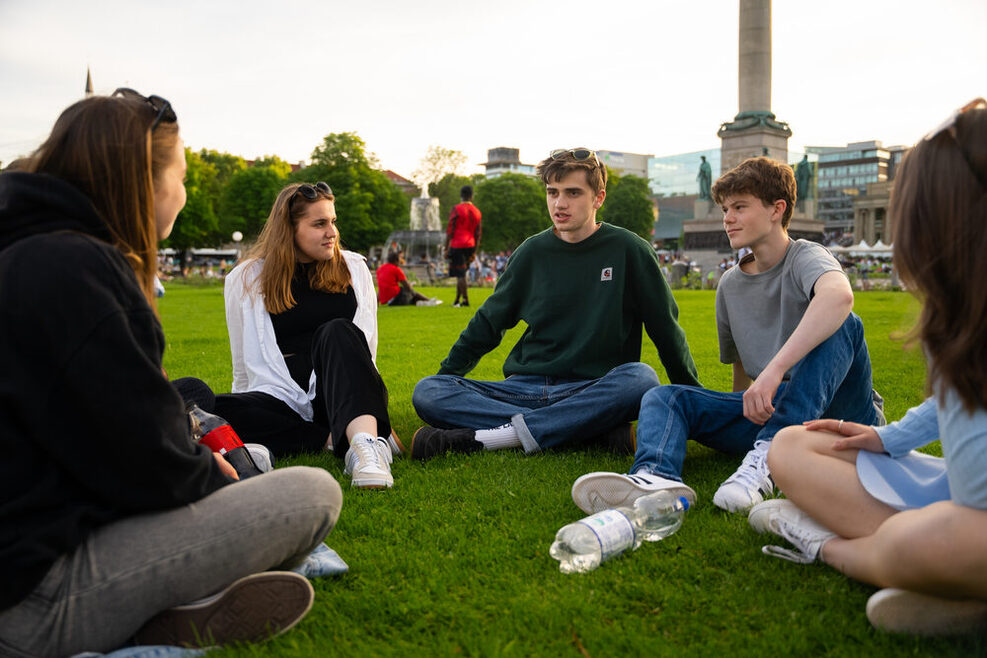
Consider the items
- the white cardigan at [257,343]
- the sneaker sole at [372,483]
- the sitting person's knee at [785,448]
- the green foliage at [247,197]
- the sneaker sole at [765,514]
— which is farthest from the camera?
the green foliage at [247,197]

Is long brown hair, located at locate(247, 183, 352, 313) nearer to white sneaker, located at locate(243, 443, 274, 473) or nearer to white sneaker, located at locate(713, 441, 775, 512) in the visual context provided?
white sneaker, located at locate(243, 443, 274, 473)

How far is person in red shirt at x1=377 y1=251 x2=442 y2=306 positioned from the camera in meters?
19.2

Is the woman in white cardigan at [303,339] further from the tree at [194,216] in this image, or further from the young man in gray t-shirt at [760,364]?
the tree at [194,216]

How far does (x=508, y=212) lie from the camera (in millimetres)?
77875

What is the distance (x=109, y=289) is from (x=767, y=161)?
3.45 meters

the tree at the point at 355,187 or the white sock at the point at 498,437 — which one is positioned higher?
the tree at the point at 355,187

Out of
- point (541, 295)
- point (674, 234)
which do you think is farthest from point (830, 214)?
point (541, 295)

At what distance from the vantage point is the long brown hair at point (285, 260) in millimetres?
4930

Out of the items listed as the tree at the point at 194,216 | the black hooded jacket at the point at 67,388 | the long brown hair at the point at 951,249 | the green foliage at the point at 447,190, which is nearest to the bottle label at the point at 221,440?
the black hooded jacket at the point at 67,388

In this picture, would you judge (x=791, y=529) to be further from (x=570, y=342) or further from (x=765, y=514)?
(x=570, y=342)

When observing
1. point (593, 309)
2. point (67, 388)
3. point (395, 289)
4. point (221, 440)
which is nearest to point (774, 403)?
point (593, 309)

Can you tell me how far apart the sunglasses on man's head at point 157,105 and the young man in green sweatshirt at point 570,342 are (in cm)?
268

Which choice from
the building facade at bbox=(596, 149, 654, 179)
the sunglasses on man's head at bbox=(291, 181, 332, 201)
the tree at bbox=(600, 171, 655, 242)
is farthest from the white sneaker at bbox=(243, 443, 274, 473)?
the building facade at bbox=(596, 149, 654, 179)

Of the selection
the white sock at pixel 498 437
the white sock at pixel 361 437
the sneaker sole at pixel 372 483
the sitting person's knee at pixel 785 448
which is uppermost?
the sitting person's knee at pixel 785 448
